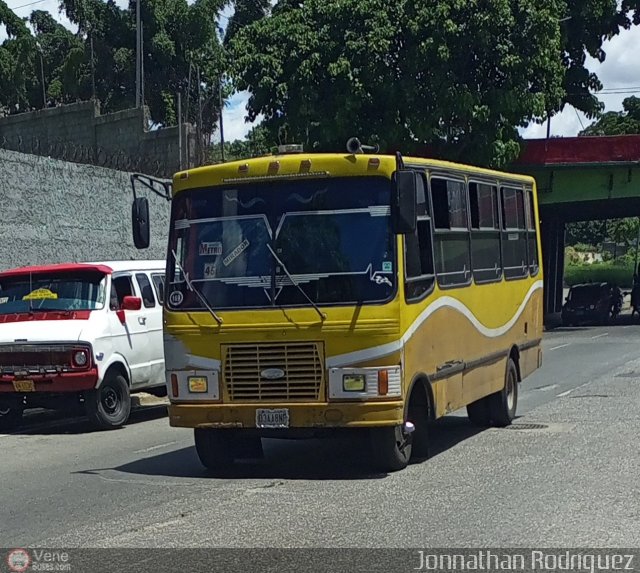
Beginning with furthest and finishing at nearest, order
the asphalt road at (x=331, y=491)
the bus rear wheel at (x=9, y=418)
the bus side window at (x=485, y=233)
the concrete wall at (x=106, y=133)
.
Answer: the concrete wall at (x=106, y=133), the bus rear wheel at (x=9, y=418), the bus side window at (x=485, y=233), the asphalt road at (x=331, y=491)

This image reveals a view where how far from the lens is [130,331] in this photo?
15.4 metres

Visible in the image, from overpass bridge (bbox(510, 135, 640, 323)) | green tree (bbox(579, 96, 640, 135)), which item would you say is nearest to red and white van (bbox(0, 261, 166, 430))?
overpass bridge (bbox(510, 135, 640, 323))

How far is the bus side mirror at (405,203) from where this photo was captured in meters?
9.84

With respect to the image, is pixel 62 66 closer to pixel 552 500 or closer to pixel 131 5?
pixel 131 5

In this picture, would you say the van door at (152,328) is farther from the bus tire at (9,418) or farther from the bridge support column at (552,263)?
the bridge support column at (552,263)

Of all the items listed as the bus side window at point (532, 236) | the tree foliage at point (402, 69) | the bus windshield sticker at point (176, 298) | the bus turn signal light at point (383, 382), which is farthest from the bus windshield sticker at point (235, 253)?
the tree foliage at point (402, 69)

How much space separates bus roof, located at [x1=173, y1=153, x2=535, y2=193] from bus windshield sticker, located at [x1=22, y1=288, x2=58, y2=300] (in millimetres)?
4801

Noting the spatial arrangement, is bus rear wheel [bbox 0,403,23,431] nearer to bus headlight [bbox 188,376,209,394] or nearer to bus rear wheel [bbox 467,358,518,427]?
bus headlight [bbox 188,376,209,394]

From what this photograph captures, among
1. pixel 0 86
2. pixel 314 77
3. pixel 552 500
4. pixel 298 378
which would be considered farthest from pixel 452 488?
pixel 0 86

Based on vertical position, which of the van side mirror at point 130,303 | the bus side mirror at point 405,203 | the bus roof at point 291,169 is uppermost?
the bus roof at point 291,169

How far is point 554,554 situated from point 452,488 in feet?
7.91

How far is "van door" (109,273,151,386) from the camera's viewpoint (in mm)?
15078

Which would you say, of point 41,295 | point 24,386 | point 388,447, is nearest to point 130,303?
point 41,295

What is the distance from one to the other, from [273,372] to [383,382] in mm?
980
